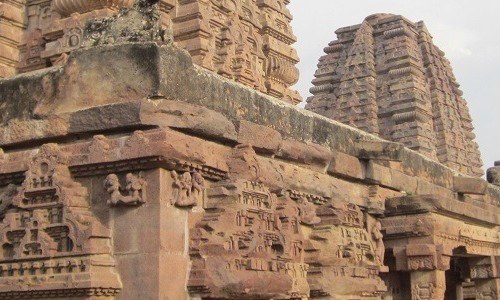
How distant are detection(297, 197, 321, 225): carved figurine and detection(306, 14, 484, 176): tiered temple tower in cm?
1614

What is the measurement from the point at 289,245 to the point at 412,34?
19.2 meters

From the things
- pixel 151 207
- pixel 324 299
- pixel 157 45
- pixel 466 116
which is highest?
pixel 466 116

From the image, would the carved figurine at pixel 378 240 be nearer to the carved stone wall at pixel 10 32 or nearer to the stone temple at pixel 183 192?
the stone temple at pixel 183 192

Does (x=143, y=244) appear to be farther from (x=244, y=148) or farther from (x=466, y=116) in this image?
(x=466, y=116)

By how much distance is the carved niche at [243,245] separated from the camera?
6.01 metres

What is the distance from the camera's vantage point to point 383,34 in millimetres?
25062

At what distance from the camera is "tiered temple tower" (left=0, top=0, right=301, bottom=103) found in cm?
1034

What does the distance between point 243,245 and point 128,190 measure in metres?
0.97

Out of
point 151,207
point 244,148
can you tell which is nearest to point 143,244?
point 151,207

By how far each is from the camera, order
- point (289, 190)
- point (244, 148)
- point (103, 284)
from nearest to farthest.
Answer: point (103, 284) → point (244, 148) → point (289, 190)

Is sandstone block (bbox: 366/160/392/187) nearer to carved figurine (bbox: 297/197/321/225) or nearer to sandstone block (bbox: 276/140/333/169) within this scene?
sandstone block (bbox: 276/140/333/169)

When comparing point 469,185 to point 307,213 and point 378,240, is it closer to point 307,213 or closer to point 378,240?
point 378,240

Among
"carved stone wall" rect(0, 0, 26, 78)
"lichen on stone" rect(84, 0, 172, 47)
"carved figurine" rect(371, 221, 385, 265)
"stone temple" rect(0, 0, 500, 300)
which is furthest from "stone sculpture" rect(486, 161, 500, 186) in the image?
"lichen on stone" rect(84, 0, 172, 47)

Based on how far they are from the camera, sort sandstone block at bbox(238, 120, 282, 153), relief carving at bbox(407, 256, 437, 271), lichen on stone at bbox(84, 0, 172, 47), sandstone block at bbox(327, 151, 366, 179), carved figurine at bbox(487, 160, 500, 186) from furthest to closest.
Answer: carved figurine at bbox(487, 160, 500, 186) → relief carving at bbox(407, 256, 437, 271) → sandstone block at bbox(327, 151, 366, 179) → sandstone block at bbox(238, 120, 282, 153) → lichen on stone at bbox(84, 0, 172, 47)
